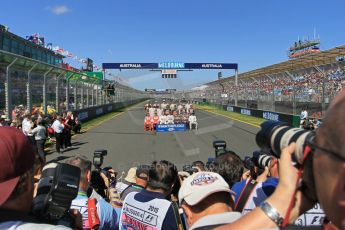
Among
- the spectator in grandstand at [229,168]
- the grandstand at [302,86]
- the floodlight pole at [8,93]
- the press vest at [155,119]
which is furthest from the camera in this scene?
the press vest at [155,119]

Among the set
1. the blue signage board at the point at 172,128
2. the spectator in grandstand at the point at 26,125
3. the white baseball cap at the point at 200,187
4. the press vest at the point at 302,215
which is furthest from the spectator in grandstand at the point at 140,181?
the blue signage board at the point at 172,128

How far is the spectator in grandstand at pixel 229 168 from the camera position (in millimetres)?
4574

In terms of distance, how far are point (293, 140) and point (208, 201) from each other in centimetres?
102

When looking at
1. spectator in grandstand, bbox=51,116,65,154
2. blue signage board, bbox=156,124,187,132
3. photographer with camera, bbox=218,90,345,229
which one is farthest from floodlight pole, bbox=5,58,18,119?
photographer with camera, bbox=218,90,345,229

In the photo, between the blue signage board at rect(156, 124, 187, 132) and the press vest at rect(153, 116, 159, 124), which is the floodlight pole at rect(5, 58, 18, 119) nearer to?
the blue signage board at rect(156, 124, 187, 132)

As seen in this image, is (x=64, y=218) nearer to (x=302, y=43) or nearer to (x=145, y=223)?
(x=145, y=223)

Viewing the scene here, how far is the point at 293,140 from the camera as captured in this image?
148 centimetres

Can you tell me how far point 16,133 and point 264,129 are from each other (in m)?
1.15

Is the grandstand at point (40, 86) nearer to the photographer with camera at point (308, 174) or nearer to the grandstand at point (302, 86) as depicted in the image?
the grandstand at point (302, 86)

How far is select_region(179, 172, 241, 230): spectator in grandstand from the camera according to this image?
2.33 meters

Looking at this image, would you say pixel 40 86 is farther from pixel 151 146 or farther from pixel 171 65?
pixel 171 65

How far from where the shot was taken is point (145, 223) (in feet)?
11.9

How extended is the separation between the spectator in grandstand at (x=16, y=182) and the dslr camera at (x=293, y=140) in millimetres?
929

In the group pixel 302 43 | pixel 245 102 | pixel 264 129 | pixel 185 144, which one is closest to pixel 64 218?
pixel 264 129
